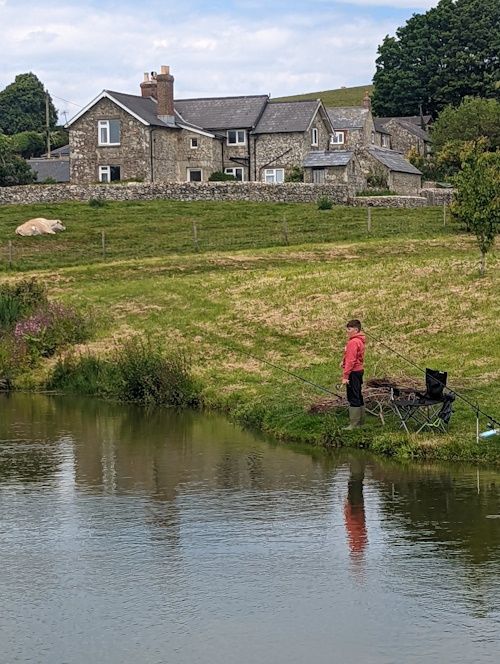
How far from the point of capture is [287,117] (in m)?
74.2

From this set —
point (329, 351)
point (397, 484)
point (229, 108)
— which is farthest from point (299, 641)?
point (229, 108)

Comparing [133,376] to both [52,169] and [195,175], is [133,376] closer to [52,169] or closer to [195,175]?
[195,175]

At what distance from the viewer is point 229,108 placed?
75500 mm

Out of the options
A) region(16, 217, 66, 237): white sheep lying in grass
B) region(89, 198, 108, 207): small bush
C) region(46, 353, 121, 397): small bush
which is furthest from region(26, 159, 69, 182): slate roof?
region(46, 353, 121, 397): small bush

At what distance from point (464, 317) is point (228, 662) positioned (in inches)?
741

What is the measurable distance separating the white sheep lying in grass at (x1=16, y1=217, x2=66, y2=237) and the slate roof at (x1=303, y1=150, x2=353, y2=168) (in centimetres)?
2616

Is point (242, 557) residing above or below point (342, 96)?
below

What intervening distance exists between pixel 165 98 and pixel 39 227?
986 inches

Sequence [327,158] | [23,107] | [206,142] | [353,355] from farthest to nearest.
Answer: [23,107]
[206,142]
[327,158]
[353,355]

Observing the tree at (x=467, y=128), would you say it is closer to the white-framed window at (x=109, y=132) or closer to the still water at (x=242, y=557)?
the white-framed window at (x=109, y=132)

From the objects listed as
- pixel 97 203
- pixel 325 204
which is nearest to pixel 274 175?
pixel 325 204

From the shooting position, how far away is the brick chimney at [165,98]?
70.6 meters

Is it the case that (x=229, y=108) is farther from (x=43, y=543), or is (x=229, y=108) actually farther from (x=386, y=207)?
(x=43, y=543)

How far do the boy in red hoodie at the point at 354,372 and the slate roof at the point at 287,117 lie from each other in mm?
55147
